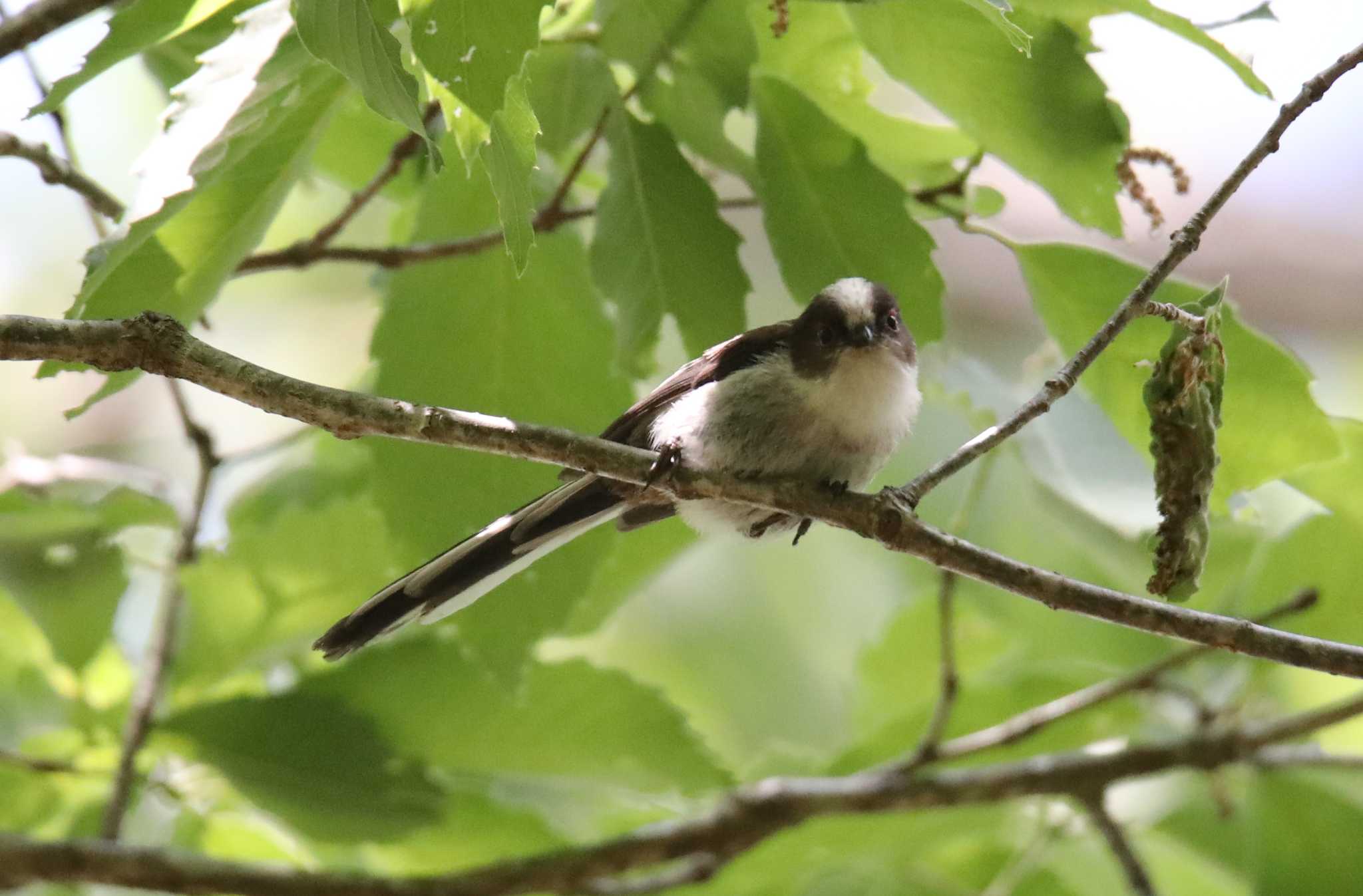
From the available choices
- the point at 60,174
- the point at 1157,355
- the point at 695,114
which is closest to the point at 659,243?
the point at 695,114

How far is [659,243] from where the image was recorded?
242 centimetres

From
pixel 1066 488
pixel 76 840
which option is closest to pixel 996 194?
pixel 1066 488

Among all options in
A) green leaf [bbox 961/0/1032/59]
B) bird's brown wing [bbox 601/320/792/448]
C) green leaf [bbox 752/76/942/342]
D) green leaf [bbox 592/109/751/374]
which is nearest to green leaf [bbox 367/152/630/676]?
bird's brown wing [bbox 601/320/792/448]

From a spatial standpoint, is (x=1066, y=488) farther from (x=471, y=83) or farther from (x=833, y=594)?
(x=833, y=594)

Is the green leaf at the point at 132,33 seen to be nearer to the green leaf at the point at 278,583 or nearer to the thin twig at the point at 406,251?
the thin twig at the point at 406,251

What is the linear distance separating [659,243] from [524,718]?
1.26 m

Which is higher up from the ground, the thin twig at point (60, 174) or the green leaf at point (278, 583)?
the thin twig at point (60, 174)

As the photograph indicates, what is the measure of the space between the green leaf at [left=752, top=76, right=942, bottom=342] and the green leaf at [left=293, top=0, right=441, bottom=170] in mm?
963

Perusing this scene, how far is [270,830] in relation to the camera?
363 centimetres

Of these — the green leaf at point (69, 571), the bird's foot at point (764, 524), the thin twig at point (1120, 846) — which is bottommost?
the thin twig at point (1120, 846)

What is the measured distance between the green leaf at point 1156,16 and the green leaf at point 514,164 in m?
1.07

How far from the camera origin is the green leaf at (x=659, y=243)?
94.9 inches

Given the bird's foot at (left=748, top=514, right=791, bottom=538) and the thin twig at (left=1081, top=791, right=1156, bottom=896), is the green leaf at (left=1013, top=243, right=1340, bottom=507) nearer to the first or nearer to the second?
the bird's foot at (left=748, top=514, right=791, bottom=538)

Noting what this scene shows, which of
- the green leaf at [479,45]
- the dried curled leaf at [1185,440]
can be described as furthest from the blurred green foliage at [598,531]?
the dried curled leaf at [1185,440]
